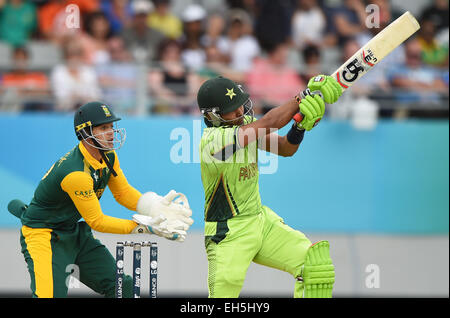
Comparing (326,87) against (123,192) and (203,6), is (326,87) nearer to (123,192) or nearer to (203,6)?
(123,192)

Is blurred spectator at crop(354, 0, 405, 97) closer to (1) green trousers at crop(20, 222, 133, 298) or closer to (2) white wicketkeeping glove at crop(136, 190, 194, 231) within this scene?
(2) white wicketkeeping glove at crop(136, 190, 194, 231)

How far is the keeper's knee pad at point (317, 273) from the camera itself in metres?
6.25

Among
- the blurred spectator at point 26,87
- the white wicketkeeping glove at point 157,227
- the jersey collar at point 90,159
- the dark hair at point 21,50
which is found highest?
the dark hair at point 21,50

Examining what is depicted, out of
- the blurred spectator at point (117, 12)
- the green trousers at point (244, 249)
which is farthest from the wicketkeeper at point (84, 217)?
the blurred spectator at point (117, 12)

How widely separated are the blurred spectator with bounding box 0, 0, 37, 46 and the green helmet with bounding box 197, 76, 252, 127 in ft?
17.9

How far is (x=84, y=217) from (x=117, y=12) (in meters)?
5.85

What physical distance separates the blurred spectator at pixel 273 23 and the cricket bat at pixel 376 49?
16.3 feet

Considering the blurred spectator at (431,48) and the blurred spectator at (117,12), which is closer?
the blurred spectator at (431,48)

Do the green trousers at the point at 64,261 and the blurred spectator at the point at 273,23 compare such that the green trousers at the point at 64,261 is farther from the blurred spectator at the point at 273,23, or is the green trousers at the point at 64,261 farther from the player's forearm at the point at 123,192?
the blurred spectator at the point at 273,23

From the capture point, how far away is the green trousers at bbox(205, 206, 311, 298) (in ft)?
20.8

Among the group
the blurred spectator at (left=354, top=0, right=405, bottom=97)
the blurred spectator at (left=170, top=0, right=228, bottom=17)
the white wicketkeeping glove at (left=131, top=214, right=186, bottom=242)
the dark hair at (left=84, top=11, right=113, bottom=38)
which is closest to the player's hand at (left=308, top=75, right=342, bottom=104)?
the white wicketkeeping glove at (left=131, top=214, right=186, bottom=242)

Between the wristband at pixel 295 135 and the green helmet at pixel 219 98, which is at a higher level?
the green helmet at pixel 219 98

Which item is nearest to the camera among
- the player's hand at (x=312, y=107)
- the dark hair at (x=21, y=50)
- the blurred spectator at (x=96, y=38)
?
the player's hand at (x=312, y=107)
